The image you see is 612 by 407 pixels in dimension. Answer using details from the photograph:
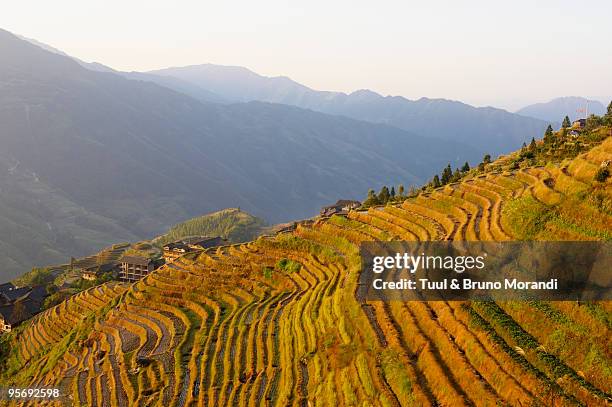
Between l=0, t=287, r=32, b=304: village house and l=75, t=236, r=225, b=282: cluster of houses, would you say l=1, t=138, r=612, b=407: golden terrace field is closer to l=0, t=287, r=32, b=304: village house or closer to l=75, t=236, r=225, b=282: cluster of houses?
l=0, t=287, r=32, b=304: village house

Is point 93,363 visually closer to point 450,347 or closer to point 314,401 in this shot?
point 314,401

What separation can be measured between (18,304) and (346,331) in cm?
6229

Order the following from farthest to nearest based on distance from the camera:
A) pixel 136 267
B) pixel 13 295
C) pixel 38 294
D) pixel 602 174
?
pixel 136 267
pixel 13 295
pixel 38 294
pixel 602 174

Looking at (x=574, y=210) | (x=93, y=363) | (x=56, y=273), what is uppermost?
(x=574, y=210)

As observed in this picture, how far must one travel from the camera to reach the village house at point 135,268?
80062 millimetres

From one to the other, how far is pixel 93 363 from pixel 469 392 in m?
28.7

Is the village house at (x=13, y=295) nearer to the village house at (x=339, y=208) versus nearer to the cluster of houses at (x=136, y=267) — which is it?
the cluster of houses at (x=136, y=267)

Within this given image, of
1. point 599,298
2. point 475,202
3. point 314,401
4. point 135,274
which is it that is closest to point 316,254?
point 475,202

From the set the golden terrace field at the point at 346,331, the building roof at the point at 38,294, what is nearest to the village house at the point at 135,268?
the building roof at the point at 38,294

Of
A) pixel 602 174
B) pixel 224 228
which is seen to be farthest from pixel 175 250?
pixel 602 174

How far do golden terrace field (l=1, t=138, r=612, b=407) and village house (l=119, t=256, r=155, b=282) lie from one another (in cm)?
3142

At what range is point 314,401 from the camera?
19.8 meters

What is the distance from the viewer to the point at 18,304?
219 feet

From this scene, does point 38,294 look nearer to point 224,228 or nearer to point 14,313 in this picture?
point 14,313
